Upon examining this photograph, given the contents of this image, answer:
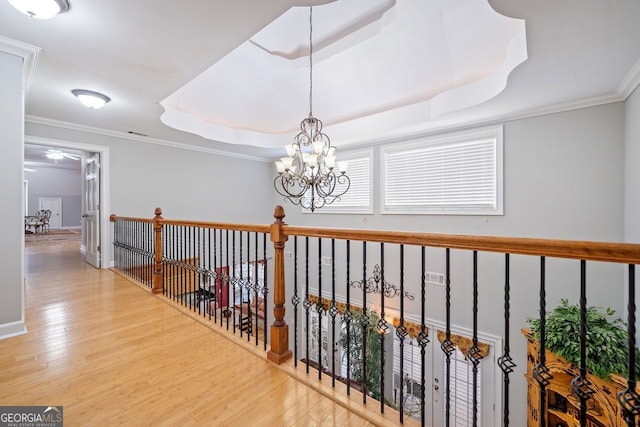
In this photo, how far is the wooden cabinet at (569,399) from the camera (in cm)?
197

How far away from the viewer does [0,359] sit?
Result: 1979mm

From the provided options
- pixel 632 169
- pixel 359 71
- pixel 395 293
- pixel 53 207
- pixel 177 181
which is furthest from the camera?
pixel 53 207

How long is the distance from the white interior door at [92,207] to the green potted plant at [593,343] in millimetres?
6193

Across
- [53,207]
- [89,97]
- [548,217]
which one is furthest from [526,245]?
[53,207]

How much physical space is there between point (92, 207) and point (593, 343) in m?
7.01

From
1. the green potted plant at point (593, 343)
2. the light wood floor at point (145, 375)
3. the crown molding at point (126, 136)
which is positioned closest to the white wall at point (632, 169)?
the green potted plant at point (593, 343)

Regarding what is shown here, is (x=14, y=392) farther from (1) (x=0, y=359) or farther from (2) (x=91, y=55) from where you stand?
(2) (x=91, y=55)

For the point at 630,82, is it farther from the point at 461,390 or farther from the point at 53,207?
the point at 53,207

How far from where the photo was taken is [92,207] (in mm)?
5172

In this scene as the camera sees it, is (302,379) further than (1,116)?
No

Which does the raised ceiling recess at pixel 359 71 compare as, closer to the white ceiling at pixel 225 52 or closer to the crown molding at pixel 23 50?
the white ceiling at pixel 225 52

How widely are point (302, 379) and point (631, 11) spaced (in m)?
3.19

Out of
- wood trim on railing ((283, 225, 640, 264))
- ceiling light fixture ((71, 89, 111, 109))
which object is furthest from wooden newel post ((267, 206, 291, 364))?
ceiling light fixture ((71, 89, 111, 109))

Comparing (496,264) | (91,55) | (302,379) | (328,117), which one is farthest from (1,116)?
(496,264)
